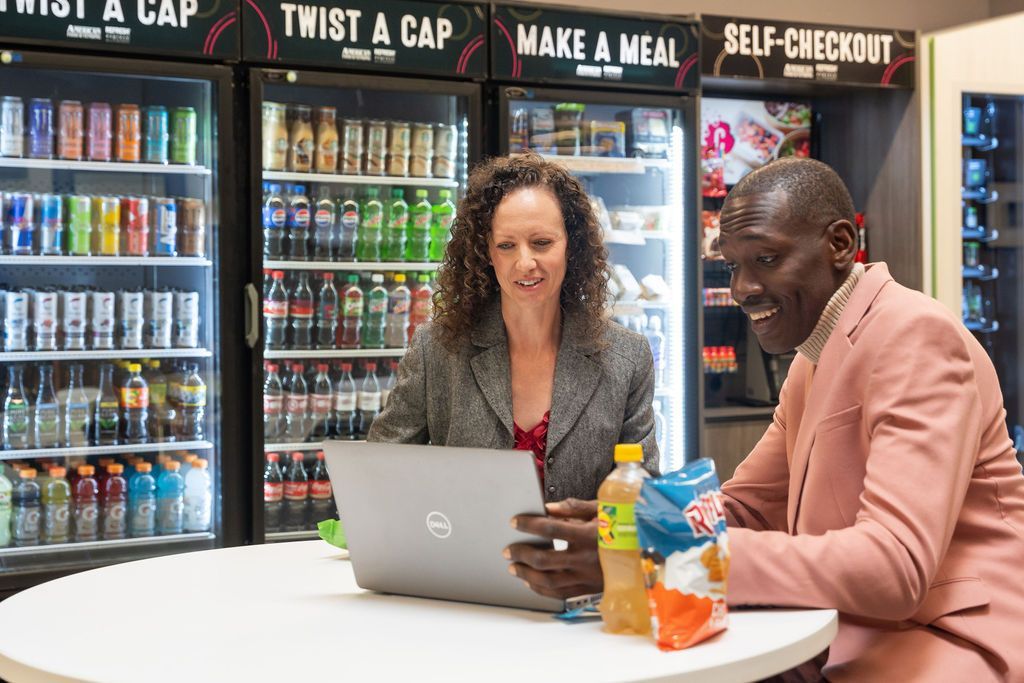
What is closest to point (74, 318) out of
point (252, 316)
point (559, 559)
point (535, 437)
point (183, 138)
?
point (252, 316)

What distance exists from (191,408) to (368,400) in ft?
2.27

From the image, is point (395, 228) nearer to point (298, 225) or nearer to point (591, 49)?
point (298, 225)

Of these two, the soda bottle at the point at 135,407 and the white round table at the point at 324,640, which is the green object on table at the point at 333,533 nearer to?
the white round table at the point at 324,640

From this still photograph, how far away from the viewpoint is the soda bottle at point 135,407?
420cm

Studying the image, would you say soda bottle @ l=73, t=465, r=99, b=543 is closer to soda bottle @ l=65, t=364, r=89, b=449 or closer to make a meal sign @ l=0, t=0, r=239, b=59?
soda bottle @ l=65, t=364, r=89, b=449

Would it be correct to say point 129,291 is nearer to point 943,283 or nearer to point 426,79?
point 426,79

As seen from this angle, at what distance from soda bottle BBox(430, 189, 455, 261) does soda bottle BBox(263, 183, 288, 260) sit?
61 centimetres

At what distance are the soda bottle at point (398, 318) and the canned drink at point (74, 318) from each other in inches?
45.9

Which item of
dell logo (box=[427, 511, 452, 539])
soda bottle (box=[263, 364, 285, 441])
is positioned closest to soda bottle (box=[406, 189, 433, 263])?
soda bottle (box=[263, 364, 285, 441])

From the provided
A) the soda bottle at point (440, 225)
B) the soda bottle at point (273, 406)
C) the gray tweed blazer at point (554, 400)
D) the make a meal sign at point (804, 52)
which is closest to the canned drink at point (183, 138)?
the soda bottle at point (273, 406)

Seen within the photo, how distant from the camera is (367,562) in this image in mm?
1774

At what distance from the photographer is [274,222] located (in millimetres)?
4297

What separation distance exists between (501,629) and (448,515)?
18 cm

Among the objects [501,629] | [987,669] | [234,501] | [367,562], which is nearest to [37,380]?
[234,501]
